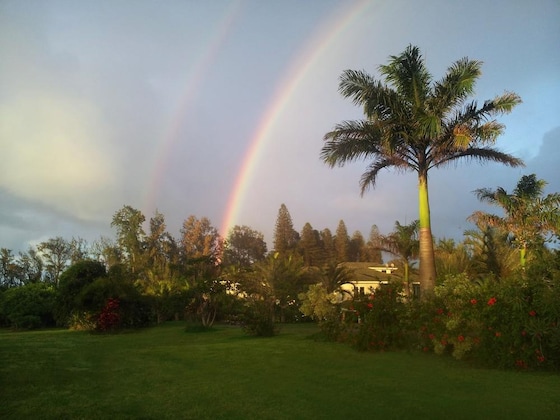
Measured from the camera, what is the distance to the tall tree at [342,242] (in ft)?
260

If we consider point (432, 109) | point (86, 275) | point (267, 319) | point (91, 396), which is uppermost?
point (432, 109)

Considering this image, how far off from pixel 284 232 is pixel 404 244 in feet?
143

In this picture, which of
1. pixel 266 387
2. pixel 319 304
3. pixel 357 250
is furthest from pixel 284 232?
pixel 266 387

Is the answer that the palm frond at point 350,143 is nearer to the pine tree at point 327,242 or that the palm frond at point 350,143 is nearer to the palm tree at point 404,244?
the palm tree at point 404,244

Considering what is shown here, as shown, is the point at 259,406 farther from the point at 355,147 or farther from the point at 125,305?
the point at 125,305

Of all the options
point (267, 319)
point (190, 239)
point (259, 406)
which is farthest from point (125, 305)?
point (190, 239)

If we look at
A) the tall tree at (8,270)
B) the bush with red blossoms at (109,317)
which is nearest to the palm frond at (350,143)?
the bush with red blossoms at (109,317)

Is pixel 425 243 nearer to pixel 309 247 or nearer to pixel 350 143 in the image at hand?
pixel 350 143

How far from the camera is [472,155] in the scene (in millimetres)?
17203

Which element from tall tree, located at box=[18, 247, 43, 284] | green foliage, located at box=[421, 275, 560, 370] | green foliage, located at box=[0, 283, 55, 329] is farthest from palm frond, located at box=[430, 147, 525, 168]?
tall tree, located at box=[18, 247, 43, 284]

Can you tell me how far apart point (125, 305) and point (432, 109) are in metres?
16.8

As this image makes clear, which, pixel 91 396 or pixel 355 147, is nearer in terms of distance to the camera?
pixel 91 396

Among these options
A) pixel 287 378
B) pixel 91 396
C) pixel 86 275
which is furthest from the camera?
pixel 86 275

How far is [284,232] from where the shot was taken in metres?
74.2
